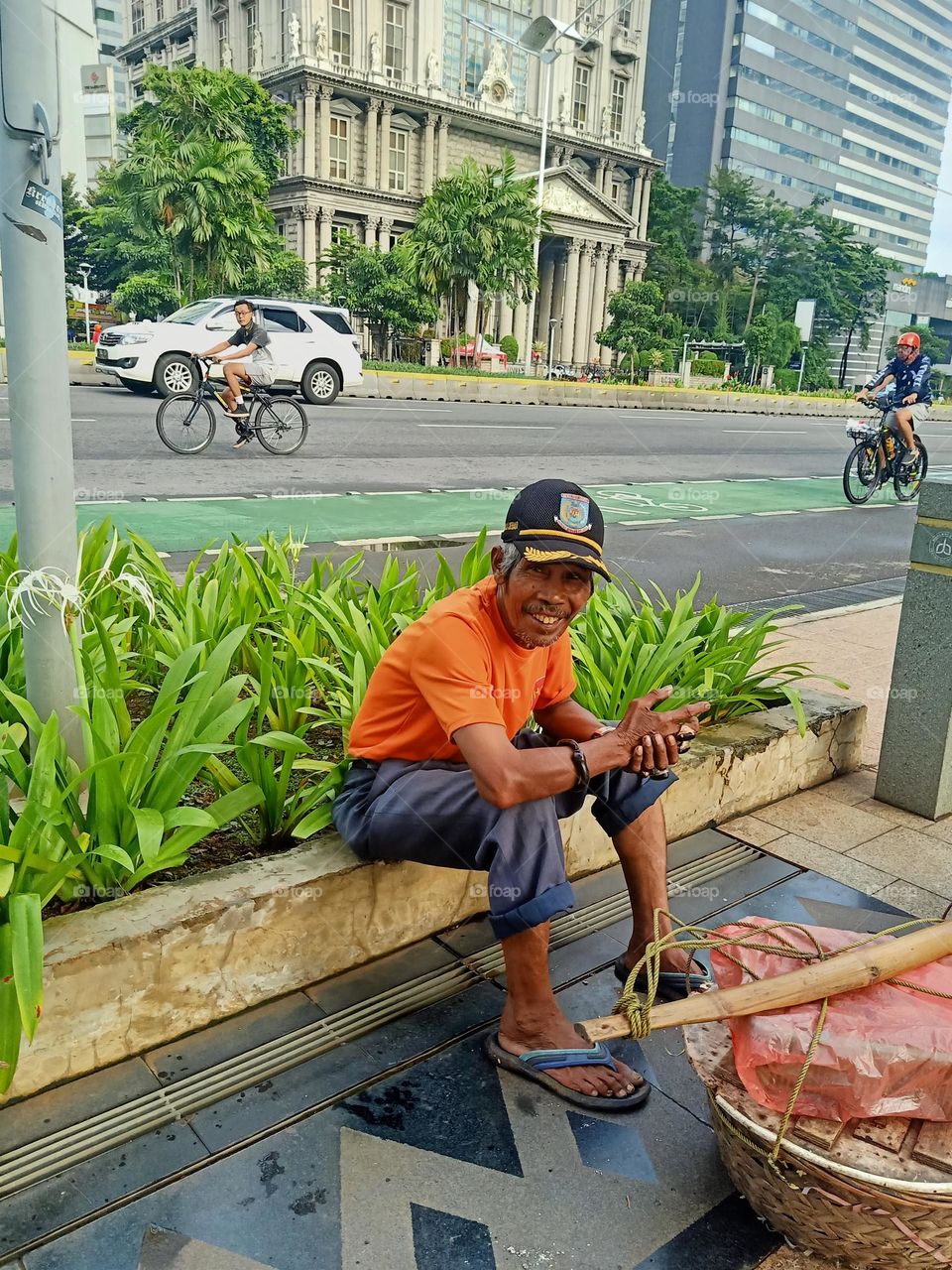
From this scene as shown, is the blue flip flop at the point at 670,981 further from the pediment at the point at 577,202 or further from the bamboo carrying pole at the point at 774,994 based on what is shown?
the pediment at the point at 577,202

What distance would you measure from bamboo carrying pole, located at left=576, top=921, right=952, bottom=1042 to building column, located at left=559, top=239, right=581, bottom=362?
6809 centimetres

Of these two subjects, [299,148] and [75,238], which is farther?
[299,148]

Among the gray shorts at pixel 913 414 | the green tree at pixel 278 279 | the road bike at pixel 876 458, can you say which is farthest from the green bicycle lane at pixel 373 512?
the green tree at pixel 278 279

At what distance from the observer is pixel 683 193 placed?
2965 inches

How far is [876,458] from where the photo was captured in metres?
13.1

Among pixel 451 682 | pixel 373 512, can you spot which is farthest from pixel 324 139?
pixel 451 682

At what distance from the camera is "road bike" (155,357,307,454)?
1166 cm

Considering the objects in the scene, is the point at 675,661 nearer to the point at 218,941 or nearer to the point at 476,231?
the point at 218,941

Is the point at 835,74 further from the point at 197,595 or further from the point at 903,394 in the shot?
the point at 197,595

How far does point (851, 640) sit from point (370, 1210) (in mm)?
5026

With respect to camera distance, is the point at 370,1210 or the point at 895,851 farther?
the point at 895,851

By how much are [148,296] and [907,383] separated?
22.2 metres

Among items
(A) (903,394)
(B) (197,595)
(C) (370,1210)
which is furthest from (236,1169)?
(A) (903,394)

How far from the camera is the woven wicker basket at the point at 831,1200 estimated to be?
1.70 m
